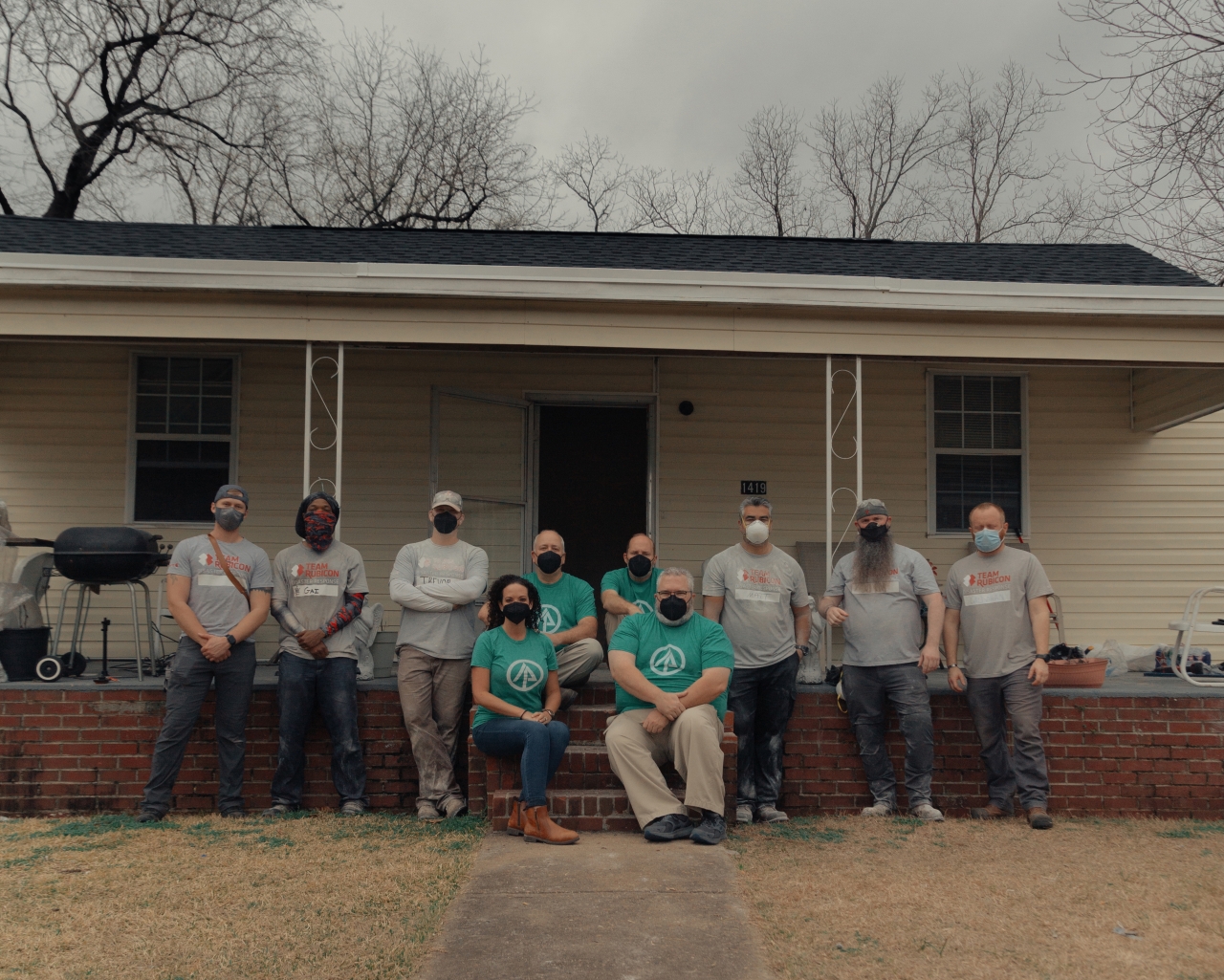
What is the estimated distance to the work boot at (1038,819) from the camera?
554 cm

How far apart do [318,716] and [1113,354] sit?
5385 mm

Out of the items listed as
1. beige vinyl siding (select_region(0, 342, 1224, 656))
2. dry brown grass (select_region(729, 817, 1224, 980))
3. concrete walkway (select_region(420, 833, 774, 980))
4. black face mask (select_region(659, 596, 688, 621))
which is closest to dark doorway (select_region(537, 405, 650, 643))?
beige vinyl siding (select_region(0, 342, 1224, 656))

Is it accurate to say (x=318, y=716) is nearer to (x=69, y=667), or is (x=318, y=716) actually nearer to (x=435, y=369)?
(x=69, y=667)

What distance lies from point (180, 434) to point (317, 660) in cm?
308

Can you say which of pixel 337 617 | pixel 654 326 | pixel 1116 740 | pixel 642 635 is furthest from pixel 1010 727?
pixel 337 617

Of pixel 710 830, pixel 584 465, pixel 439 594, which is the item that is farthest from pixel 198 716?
pixel 584 465

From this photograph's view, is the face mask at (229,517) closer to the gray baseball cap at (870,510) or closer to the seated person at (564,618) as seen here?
the seated person at (564,618)

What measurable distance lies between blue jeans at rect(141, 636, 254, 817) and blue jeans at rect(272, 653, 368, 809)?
202 millimetres

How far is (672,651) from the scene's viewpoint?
17.2 feet

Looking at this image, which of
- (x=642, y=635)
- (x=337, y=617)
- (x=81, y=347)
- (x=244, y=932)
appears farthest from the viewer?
(x=81, y=347)

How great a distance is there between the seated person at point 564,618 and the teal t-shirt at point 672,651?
0.46 meters

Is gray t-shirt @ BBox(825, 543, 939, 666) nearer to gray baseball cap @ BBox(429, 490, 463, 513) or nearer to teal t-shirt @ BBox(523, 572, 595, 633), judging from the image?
teal t-shirt @ BBox(523, 572, 595, 633)

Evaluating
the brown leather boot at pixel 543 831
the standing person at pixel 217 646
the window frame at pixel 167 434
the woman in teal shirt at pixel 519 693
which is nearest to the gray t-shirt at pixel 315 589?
the standing person at pixel 217 646

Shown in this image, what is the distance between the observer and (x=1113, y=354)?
21.7 feet
